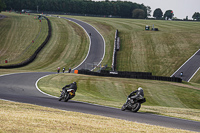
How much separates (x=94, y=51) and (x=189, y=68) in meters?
26.4

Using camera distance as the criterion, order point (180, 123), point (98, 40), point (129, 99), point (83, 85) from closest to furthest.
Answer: point (180, 123)
point (129, 99)
point (83, 85)
point (98, 40)

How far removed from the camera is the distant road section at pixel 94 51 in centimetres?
6328

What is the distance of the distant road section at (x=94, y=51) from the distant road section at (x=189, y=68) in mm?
19299

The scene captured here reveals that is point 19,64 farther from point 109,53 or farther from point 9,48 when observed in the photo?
point 109,53

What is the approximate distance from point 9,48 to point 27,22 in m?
31.0

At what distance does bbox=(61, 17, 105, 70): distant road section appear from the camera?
63281 mm

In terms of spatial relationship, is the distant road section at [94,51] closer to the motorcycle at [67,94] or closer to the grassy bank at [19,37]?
the grassy bank at [19,37]

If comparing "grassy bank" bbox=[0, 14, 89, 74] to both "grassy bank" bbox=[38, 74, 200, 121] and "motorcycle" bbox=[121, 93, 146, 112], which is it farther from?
"motorcycle" bbox=[121, 93, 146, 112]

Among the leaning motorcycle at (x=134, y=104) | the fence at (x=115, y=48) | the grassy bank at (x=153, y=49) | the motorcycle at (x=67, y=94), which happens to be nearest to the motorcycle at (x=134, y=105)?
the leaning motorcycle at (x=134, y=104)

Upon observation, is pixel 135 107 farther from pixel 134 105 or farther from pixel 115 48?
pixel 115 48

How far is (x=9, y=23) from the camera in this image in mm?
98312

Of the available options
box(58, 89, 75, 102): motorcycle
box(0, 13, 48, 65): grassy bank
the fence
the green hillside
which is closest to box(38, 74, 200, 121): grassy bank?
the green hillside

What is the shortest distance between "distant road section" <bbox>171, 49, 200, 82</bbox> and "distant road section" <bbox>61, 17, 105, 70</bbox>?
19.3 m

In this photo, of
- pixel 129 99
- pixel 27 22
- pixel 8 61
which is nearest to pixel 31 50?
pixel 8 61
